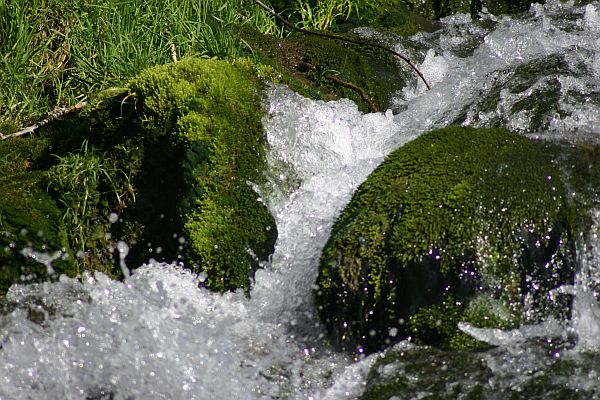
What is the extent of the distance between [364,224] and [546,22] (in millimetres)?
3242

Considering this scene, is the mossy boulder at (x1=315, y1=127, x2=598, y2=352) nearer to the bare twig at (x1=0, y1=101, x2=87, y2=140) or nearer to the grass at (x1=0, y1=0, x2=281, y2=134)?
the grass at (x1=0, y1=0, x2=281, y2=134)

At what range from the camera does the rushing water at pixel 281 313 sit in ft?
11.5

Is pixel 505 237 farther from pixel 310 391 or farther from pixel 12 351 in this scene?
pixel 12 351

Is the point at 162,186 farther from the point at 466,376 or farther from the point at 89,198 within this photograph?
the point at 466,376

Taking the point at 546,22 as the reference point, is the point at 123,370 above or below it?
below

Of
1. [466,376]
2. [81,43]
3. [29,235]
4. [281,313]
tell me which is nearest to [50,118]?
[81,43]

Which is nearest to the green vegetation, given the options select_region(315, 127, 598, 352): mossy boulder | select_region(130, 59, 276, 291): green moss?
select_region(130, 59, 276, 291): green moss

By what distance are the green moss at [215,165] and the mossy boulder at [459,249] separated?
1.60 ft

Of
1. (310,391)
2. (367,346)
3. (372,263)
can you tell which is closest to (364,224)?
(372,263)

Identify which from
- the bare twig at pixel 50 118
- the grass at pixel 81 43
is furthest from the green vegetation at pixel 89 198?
the grass at pixel 81 43

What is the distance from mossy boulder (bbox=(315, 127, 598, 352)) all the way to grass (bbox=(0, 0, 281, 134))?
70.4 inches

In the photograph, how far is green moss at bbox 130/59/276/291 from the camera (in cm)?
414

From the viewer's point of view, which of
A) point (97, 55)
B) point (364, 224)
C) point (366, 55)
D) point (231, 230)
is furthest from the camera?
point (366, 55)

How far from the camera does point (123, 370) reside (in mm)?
3723
